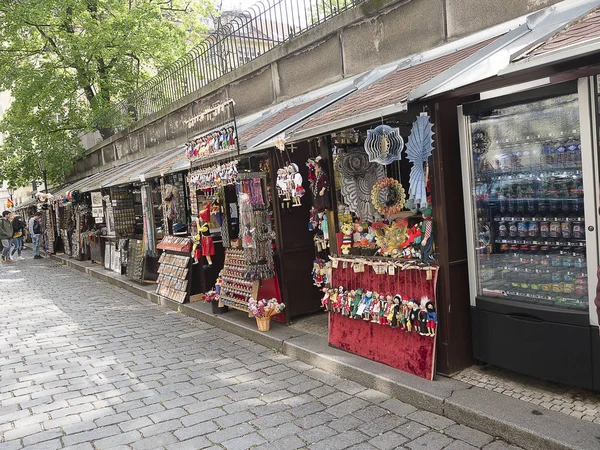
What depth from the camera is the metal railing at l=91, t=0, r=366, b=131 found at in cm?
740

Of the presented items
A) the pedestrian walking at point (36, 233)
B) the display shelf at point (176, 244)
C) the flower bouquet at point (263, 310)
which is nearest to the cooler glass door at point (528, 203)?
the flower bouquet at point (263, 310)

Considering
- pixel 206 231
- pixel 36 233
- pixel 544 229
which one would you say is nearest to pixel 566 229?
pixel 544 229

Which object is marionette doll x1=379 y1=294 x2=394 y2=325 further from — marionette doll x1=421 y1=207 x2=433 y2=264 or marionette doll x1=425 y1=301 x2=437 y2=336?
marionette doll x1=421 y1=207 x2=433 y2=264

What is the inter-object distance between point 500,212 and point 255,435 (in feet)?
9.30

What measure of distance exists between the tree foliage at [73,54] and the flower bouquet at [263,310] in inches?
465

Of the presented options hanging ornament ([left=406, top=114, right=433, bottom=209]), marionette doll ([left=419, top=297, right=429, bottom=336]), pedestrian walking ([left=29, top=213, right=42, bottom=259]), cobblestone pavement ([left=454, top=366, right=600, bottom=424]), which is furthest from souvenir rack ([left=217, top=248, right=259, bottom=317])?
pedestrian walking ([left=29, top=213, right=42, bottom=259])

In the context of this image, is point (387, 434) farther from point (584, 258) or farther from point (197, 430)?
point (584, 258)

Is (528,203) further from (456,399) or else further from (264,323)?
(264,323)

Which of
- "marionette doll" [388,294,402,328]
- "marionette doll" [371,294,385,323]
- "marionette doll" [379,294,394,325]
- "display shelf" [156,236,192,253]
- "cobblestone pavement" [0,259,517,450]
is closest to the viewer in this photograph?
"cobblestone pavement" [0,259,517,450]

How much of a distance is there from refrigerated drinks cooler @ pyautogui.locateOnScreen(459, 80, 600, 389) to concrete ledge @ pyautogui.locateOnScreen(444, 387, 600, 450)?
16.6 inches

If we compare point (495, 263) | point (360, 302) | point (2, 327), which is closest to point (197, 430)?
point (360, 302)

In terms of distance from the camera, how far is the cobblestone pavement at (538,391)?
361 cm

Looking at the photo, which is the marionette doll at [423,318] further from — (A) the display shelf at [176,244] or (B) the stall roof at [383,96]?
(A) the display shelf at [176,244]

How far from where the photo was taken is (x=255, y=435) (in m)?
3.83
